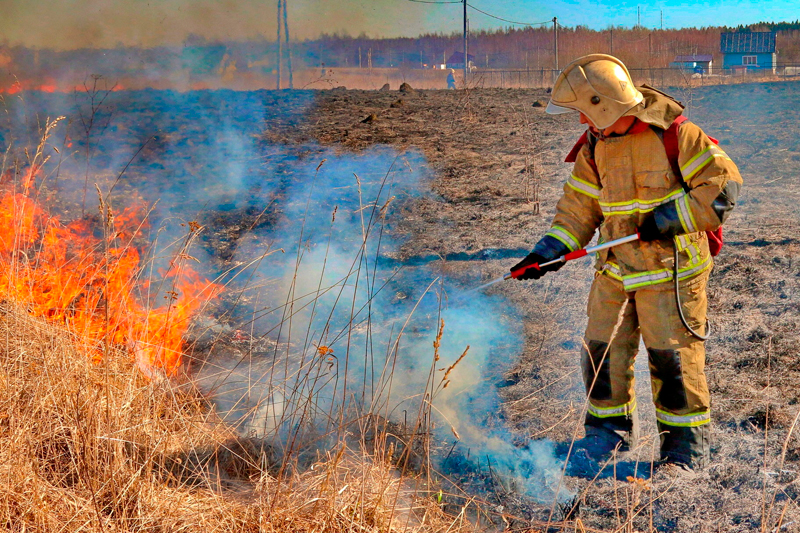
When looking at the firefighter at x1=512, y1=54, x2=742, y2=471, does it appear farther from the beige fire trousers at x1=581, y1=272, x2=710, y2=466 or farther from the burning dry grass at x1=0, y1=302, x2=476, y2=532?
the burning dry grass at x1=0, y1=302, x2=476, y2=532

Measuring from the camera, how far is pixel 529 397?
3.73 meters

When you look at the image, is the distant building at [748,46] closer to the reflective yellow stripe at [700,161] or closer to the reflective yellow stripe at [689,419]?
the reflective yellow stripe at [700,161]

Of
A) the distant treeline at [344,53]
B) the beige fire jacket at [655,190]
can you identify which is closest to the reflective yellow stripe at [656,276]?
the beige fire jacket at [655,190]

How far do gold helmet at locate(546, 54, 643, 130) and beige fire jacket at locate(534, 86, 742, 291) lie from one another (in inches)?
3.7

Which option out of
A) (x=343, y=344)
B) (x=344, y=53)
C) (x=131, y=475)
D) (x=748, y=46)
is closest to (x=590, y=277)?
(x=343, y=344)

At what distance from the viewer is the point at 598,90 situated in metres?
2.76

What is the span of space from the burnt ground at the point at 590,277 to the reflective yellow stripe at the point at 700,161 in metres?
0.91

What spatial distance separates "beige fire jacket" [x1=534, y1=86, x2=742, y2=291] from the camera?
2611 millimetres

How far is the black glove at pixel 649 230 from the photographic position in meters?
2.72

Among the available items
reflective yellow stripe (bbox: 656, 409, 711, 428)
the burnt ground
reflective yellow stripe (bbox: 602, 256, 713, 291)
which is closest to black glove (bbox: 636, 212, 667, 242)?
reflective yellow stripe (bbox: 602, 256, 713, 291)

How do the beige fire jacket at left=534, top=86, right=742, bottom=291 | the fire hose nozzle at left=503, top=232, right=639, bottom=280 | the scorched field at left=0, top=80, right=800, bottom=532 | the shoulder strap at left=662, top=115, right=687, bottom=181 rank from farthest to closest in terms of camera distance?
the fire hose nozzle at left=503, top=232, right=639, bottom=280 < the shoulder strap at left=662, top=115, right=687, bottom=181 < the beige fire jacket at left=534, top=86, right=742, bottom=291 < the scorched field at left=0, top=80, right=800, bottom=532

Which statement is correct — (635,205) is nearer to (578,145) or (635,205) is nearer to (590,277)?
(578,145)

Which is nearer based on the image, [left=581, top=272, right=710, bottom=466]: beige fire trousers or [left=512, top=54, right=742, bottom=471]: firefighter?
[left=512, top=54, right=742, bottom=471]: firefighter

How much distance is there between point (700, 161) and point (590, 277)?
3.12 meters
